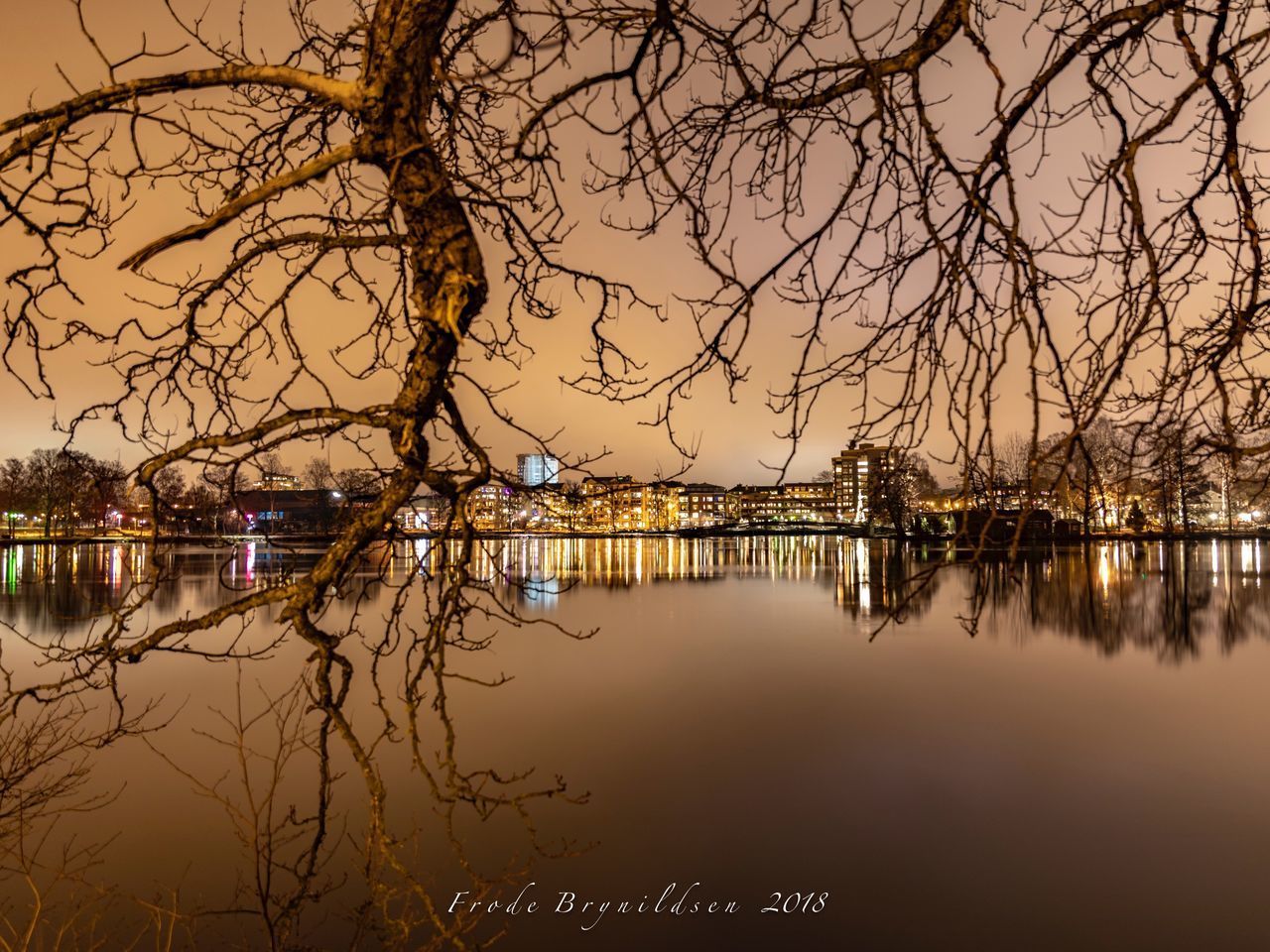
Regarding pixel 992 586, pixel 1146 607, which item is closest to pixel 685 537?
pixel 992 586

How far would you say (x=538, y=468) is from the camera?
6.27 ft

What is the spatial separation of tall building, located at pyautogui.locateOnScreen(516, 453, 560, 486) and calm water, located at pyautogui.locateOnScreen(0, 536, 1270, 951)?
7.6 inches

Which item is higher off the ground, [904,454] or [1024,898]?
[904,454]

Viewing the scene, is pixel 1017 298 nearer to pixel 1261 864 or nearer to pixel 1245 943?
pixel 1245 943

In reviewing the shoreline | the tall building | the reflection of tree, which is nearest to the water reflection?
the reflection of tree

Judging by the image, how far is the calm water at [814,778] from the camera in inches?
323

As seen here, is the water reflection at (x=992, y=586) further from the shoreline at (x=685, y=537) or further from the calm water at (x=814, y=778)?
the shoreline at (x=685, y=537)

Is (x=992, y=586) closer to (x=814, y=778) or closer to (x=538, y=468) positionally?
(x=814, y=778)

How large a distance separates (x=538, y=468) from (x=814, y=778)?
38.3 feet

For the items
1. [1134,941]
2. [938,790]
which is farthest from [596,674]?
[1134,941]

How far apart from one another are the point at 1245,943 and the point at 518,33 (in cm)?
1014

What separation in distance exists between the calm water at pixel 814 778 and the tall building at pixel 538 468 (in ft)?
0.63

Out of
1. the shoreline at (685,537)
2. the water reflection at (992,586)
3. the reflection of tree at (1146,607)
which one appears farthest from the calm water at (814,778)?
the water reflection at (992,586)

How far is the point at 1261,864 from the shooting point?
29.8 ft
